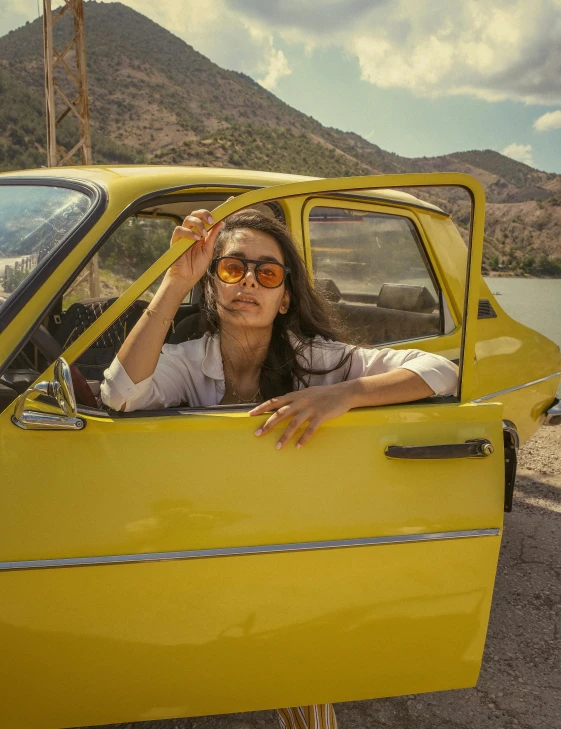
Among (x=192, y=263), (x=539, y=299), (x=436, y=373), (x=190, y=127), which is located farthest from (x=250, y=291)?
(x=190, y=127)

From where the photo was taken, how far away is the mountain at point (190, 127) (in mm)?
31125

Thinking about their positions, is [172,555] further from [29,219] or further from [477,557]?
[29,219]

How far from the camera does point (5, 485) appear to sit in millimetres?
1413

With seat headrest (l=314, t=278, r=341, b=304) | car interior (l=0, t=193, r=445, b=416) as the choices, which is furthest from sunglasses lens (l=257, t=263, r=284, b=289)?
seat headrest (l=314, t=278, r=341, b=304)

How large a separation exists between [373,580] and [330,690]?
0.32 meters

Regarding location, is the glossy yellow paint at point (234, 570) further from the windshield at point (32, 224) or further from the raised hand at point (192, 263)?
the windshield at point (32, 224)

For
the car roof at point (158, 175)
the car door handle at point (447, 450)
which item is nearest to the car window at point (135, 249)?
the car roof at point (158, 175)

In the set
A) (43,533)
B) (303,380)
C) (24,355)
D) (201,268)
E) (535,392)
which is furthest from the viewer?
(535,392)

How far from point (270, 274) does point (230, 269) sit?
115mm

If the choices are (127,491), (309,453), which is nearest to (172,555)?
(127,491)

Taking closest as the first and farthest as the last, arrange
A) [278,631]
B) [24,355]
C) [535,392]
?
[278,631] < [24,355] < [535,392]

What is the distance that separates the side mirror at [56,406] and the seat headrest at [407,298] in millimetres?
2075

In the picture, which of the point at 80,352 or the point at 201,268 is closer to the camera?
the point at 80,352

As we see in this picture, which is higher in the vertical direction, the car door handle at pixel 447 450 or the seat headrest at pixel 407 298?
the seat headrest at pixel 407 298
